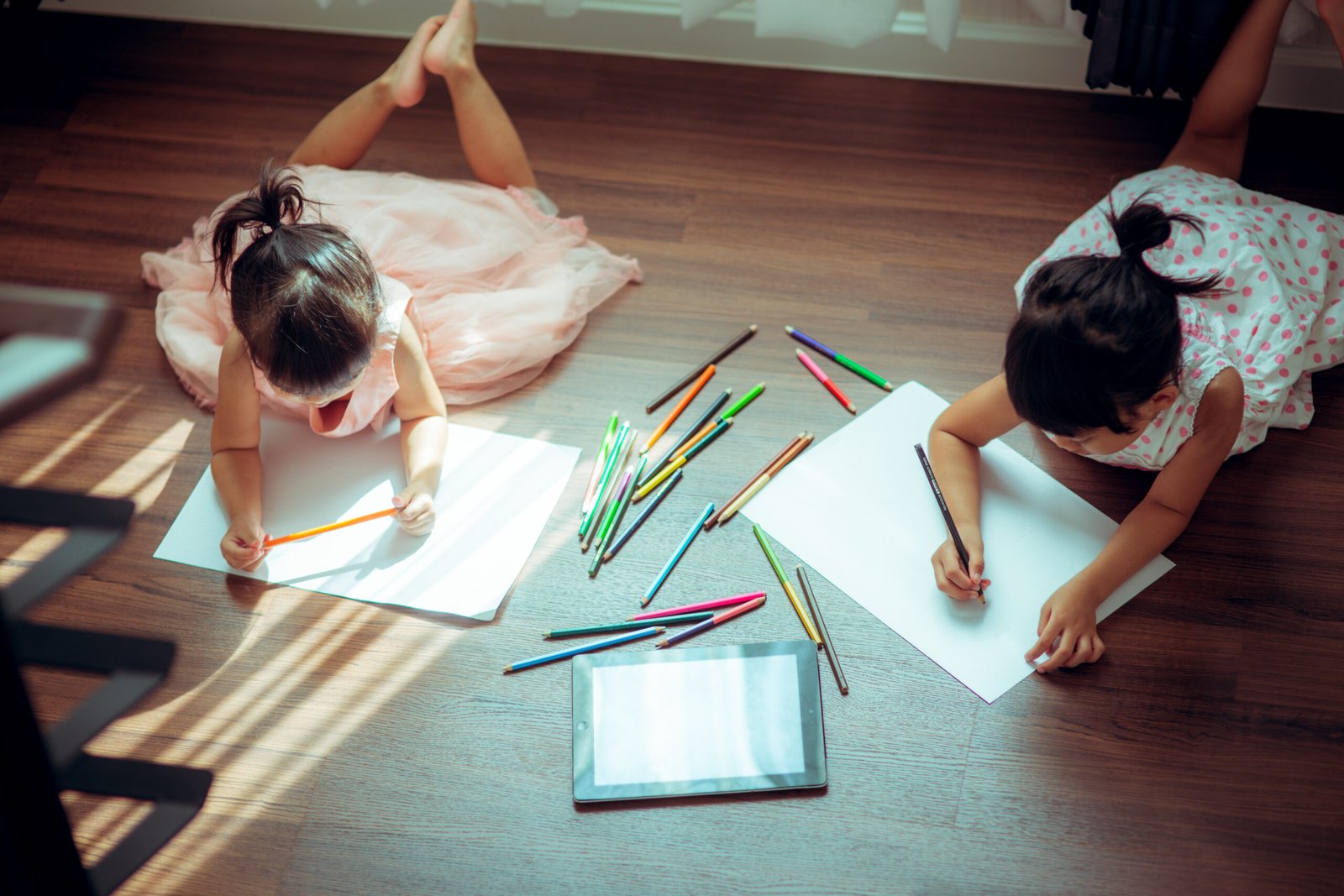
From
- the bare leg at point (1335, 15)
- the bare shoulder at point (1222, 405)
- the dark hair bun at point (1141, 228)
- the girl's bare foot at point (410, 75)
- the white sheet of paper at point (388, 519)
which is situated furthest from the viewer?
the girl's bare foot at point (410, 75)

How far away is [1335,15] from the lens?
1.28m

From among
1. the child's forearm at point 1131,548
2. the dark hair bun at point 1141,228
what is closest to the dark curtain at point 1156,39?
the dark hair bun at point 1141,228

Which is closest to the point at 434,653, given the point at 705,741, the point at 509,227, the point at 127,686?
the point at 705,741

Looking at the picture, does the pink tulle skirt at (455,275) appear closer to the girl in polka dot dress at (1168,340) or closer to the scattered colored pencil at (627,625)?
the scattered colored pencil at (627,625)

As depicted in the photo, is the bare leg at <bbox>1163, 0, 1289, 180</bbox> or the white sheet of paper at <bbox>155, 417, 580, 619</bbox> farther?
the bare leg at <bbox>1163, 0, 1289, 180</bbox>

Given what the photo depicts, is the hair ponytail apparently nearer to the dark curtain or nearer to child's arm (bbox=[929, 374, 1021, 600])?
child's arm (bbox=[929, 374, 1021, 600])

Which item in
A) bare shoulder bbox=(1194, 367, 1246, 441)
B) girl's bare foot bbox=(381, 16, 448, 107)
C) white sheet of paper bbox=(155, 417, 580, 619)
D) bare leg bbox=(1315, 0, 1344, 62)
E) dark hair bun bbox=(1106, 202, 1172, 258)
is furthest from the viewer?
girl's bare foot bbox=(381, 16, 448, 107)

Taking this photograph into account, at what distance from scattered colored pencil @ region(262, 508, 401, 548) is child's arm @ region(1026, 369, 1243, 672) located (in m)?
0.71

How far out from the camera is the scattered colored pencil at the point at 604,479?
1.20 metres

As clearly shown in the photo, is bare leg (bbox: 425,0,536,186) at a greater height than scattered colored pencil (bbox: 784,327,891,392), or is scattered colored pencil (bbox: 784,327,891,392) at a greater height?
bare leg (bbox: 425,0,536,186)

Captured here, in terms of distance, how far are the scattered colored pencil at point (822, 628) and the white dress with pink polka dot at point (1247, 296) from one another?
357mm

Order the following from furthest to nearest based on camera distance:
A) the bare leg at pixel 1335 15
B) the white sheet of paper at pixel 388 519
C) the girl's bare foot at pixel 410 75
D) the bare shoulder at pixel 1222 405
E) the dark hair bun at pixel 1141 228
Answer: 1. the girl's bare foot at pixel 410 75
2. the bare leg at pixel 1335 15
3. the white sheet of paper at pixel 388 519
4. the bare shoulder at pixel 1222 405
5. the dark hair bun at pixel 1141 228

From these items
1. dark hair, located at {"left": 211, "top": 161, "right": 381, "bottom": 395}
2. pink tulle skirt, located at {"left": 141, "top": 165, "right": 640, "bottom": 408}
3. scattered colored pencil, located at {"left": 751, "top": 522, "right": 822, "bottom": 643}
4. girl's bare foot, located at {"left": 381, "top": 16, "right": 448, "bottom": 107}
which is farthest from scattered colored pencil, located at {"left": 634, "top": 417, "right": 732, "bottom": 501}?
girl's bare foot, located at {"left": 381, "top": 16, "right": 448, "bottom": 107}

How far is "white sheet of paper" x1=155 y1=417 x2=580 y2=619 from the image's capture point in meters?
1.17
